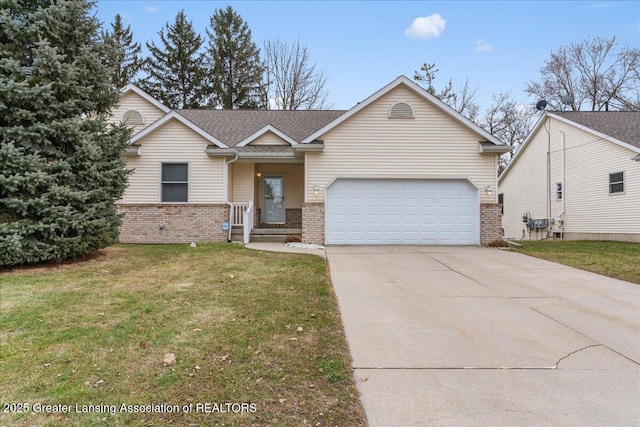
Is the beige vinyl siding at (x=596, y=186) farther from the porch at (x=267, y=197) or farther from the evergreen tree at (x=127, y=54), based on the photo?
the evergreen tree at (x=127, y=54)

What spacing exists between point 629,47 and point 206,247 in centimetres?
3123

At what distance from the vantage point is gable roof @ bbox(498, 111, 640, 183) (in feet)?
45.8

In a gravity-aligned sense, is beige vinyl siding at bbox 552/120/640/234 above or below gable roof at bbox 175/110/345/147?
below

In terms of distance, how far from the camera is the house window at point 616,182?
1397 cm

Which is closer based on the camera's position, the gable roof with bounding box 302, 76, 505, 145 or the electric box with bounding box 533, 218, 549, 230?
the gable roof with bounding box 302, 76, 505, 145

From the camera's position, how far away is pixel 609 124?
50.8 ft

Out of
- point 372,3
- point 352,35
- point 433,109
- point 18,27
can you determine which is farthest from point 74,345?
point 352,35

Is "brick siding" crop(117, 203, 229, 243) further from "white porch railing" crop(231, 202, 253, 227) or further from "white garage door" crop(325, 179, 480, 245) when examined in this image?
"white garage door" crop(325, 179, 480, 245)

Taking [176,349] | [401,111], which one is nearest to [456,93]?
[401,111]

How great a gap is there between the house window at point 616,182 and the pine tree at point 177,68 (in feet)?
91.9

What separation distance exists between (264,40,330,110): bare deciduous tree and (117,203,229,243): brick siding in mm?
16042

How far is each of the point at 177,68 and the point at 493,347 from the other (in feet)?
111

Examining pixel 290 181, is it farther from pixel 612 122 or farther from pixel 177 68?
pixel 177 68

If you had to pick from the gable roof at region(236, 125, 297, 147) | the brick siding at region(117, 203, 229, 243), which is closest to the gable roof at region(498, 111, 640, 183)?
the gable roof at region(236, 125, 297, 147)
